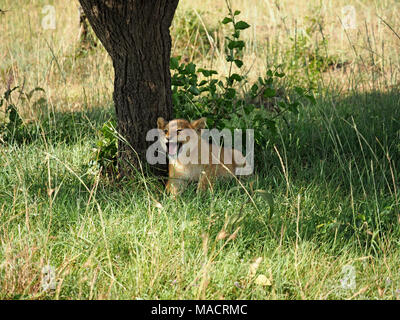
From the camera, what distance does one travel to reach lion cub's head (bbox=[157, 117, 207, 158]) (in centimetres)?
356

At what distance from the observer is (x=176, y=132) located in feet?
11.7

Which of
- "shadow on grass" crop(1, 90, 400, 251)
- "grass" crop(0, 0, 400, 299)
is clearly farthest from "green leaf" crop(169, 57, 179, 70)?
"grass" crop(0, 0, 400, 299)

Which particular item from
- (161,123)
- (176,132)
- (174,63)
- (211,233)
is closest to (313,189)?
(211,233)

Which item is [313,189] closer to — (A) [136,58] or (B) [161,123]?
(B) [161,123]

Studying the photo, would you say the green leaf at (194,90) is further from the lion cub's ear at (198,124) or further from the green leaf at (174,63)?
the lion cub's ear at (198,124)

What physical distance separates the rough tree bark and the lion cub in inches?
7.9

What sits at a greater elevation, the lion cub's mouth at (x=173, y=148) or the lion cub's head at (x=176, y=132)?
the lion cub's head at (x=176, y=132)

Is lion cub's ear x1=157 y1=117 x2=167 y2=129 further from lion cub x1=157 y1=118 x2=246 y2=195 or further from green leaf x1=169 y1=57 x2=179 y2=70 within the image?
green leaf x1=169 y1=57 x2=179 y2=70

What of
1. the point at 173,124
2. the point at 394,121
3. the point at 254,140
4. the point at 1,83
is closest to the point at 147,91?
the point at 173,124

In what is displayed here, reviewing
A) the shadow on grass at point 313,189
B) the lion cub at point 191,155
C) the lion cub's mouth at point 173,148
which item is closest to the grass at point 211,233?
the shadow on grass at point 313,189

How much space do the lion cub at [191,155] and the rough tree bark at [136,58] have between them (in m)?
0.20

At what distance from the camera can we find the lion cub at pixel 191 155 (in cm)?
359
